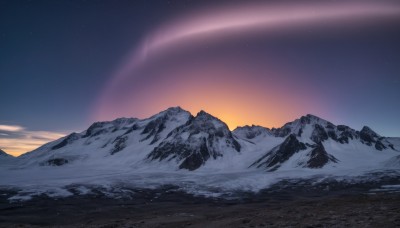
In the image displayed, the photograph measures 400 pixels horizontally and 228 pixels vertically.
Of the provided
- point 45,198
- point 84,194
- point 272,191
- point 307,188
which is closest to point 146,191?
point 84,194

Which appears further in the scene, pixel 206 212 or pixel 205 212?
pixel 205 212

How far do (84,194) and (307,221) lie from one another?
360ft

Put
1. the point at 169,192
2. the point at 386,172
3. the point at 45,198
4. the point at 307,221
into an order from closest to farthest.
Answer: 1. the point at 307,221
2. the point at 45,198
3. the point at 169,192
4. the point at 386,172

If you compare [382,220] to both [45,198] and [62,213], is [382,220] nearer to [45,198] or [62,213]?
[62,213]

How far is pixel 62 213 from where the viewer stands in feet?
283

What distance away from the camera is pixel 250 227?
31.9 meters

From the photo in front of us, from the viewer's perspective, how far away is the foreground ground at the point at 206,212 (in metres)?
31.0

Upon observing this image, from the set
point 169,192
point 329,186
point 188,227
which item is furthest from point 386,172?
point 188,227

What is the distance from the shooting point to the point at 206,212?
247 ft

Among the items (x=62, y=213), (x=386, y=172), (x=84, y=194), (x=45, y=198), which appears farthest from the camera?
(x=386, y=172)

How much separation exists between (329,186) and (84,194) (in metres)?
97.2

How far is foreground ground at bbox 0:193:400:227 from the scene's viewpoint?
31.0 metres

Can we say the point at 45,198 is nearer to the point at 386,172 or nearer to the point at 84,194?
the point at 84,194

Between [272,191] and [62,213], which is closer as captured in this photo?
[62,213]
